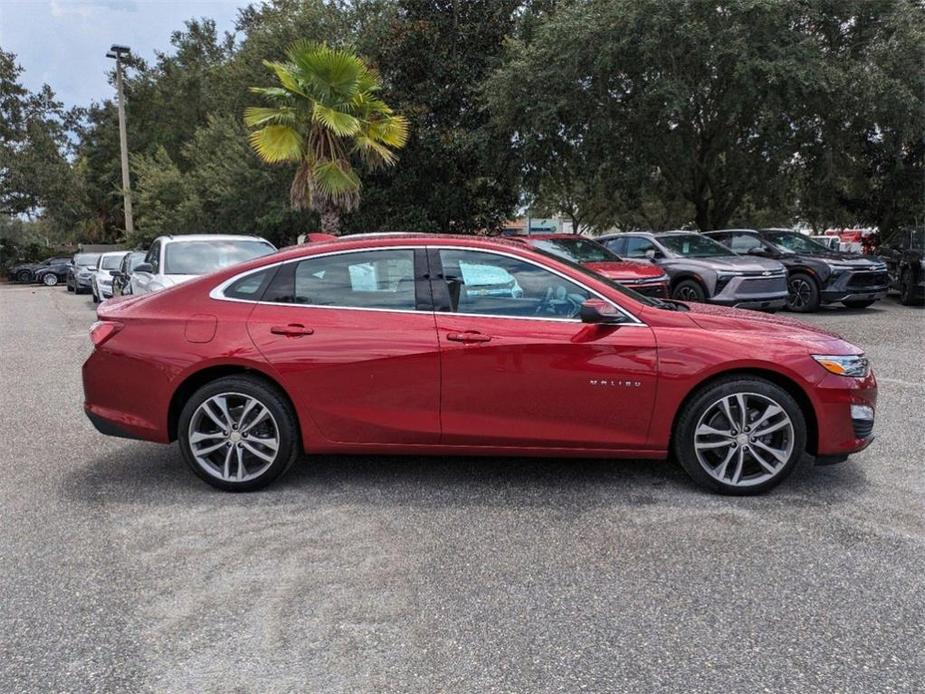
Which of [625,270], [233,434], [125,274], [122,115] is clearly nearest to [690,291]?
[625,270]

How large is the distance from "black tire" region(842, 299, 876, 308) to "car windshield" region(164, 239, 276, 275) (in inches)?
420

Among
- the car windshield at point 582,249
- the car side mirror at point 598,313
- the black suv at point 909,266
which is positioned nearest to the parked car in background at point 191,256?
the car windshield at point 582,249

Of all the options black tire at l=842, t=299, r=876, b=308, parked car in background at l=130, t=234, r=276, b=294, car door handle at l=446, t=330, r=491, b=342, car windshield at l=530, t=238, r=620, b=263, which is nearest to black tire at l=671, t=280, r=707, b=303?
car windshield at l=530, t=238, r=620, b=263

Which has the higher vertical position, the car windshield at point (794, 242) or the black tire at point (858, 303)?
the car windshield at point (794, 242)

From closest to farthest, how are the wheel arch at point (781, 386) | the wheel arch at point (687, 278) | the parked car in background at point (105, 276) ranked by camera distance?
1. the wheel arch at point (781, 386)
2. the wheel arch at point (687, 278)
3. the parked car in background at point (105, 276)

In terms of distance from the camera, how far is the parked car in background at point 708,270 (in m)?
12.6

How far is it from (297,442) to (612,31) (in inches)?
551

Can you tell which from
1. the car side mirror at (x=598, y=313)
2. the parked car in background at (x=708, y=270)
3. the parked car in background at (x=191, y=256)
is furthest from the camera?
the parked car in background at (x=708, y=270)

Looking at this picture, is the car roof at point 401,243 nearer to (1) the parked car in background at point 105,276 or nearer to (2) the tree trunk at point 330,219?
(2) the tree trunk at point 330,219

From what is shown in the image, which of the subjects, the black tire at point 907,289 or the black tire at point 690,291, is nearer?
the black tire at point 690,291

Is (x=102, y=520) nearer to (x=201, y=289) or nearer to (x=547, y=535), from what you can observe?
(x=201, y=289)

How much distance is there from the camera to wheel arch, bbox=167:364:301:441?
4535mm

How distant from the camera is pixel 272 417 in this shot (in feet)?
14.8

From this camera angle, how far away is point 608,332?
4.35 metres
